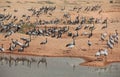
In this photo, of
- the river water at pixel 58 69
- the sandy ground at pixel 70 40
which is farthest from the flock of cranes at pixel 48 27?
the river water at pixel 58 69

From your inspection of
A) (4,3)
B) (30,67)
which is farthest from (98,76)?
(4,3)

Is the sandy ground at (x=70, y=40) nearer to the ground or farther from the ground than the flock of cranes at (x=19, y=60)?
farther from the ground

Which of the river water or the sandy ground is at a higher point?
the sandy ground

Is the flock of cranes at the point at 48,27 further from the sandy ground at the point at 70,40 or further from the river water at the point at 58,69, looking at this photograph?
the river water at the point at 58,69

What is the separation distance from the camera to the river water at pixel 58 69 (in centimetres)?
680

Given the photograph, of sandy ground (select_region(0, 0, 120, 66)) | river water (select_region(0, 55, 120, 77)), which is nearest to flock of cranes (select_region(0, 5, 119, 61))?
sandy ground (select_region(0, 0, 120, 66))

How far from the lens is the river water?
22.3 feet

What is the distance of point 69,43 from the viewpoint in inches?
273

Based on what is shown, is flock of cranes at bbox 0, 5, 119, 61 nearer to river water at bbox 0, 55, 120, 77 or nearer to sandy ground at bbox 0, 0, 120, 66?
sandy ground at bbox 0, 0, 120, 66

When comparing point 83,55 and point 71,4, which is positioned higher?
point 71,4

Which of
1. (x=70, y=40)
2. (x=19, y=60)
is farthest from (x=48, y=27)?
(x=19, y=60)

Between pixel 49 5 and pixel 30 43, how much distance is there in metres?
0.50

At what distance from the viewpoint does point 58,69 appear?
6871mm

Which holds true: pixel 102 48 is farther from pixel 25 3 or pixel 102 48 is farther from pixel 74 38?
pixel 25 3
